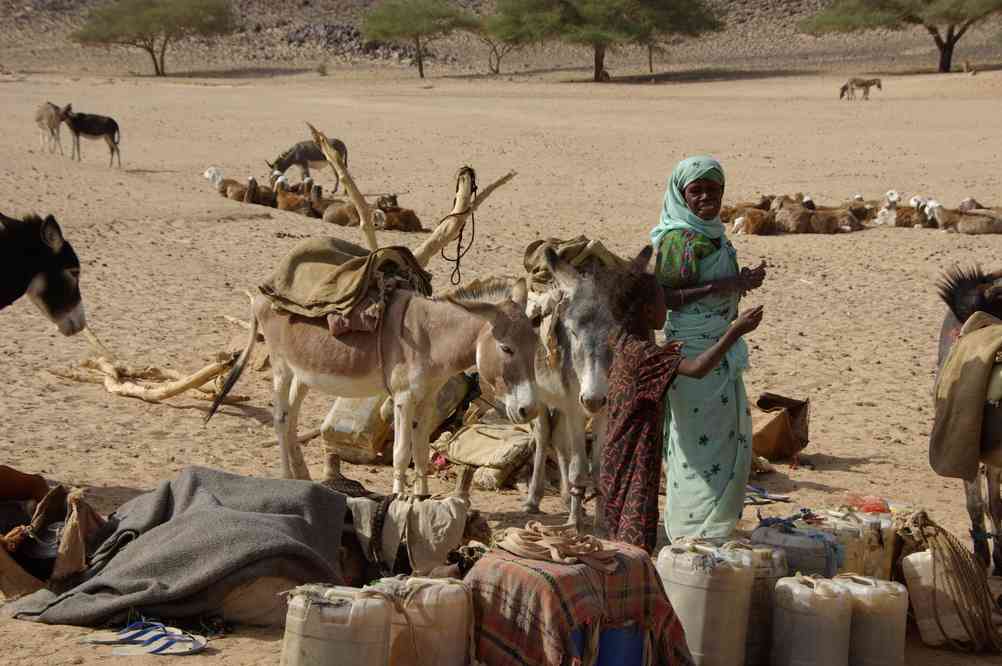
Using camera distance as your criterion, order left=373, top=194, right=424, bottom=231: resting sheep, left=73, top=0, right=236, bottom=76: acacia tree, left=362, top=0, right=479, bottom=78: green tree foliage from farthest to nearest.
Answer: left=362, top=0, right=479, bottom=78: green tree foliage, left=73, top=0, right=236, bottom=76: acacia tree, left=373, top=194, right=424, bottom=231: resting sheep

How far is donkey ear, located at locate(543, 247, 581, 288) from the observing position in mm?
6551

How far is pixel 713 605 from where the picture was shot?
536 cm

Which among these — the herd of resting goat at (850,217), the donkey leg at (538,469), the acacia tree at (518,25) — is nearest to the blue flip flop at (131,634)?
the donkey leg at (538,469)

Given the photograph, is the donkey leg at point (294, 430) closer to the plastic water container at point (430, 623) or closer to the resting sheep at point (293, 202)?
the plastic water container at point (430, 623)

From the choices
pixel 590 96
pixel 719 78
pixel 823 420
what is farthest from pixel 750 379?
pixel 719 78

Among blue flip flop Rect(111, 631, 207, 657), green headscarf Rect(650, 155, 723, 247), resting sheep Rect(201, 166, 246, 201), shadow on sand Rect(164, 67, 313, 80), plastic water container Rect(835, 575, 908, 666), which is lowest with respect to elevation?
resting sheep Rect(201, 166, 246, 201)

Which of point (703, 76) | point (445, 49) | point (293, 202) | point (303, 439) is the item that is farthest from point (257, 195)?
point (445, 49)

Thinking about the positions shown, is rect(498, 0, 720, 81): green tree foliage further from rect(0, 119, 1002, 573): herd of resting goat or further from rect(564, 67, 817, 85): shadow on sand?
rect(0, 119, 1002, 573): herd of resting goat

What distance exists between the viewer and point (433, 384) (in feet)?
26.2

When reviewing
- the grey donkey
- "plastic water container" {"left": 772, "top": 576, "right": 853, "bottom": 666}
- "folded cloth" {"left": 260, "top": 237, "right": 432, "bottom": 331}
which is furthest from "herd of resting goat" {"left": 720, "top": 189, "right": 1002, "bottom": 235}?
→ "plastic water container" {"left": 772, "top": 576, "right": 853, "bottom": 666}

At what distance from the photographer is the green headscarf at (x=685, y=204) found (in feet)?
20.9

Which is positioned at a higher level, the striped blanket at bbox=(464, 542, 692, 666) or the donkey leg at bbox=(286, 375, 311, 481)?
the striped blanket at bbox=(464, 542, 692, 666)

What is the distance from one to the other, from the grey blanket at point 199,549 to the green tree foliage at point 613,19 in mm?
49543

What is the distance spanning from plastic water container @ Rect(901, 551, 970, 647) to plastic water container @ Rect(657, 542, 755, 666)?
1.11 meters
